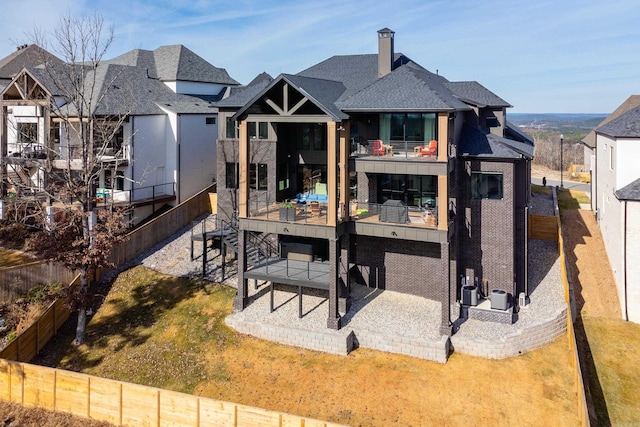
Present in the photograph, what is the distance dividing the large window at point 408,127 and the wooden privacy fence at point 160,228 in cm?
1496

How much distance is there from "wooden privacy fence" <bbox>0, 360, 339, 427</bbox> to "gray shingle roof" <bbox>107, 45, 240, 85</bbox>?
88.4ft

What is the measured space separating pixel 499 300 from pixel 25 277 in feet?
72.5

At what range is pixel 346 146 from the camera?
2014 centimetres

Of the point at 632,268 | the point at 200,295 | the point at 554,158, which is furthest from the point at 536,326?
the point at 554,158

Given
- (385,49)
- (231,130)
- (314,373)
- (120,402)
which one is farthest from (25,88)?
(314,373)

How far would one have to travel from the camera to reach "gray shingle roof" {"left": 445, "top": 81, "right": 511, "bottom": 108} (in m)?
24.5

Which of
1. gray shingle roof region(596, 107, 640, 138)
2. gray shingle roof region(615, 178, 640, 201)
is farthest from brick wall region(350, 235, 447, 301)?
gray shingle roof region(596, 107, 640, 138)

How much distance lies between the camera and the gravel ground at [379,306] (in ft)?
Answer: 62.4

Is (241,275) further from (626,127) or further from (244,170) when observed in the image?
(626,127)

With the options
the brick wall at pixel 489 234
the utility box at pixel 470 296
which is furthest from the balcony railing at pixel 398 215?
the utility box at pixel 470 296

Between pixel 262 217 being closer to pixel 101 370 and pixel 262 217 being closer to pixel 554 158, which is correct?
pixel 101 370

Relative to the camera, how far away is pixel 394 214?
19.6 metres

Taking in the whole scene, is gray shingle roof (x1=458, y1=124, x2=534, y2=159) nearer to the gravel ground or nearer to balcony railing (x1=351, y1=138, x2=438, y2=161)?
balcony railing (x1=351, y1=138, x2=438, y2=161)

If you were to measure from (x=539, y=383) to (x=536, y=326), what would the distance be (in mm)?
2951
